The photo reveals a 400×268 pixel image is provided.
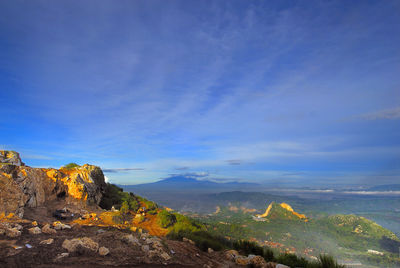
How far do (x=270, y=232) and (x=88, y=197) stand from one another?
288ft

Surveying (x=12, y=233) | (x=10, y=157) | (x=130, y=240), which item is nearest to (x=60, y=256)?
(x=130, y=240)

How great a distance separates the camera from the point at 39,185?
60.2ft

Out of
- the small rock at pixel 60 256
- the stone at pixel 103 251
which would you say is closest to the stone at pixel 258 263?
the stone at pixel 103 251

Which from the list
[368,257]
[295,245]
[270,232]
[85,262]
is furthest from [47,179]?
[368,257]

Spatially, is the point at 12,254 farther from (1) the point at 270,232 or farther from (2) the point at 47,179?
(1) the point at 270,232

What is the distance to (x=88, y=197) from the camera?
2219 centimetres

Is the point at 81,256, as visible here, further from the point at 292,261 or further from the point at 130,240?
the point at 292,261

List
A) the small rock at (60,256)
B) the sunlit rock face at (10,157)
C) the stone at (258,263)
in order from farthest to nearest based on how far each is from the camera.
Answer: the sunlit rock face at (10,157)
the stone at (258,263)
the small rock at (60,256)

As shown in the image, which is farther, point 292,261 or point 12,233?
point 292,261

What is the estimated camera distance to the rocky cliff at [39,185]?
14459 millimetres

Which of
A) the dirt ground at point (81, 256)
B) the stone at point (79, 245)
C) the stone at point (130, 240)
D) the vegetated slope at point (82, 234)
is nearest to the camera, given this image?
the dirt ground at point (81, 256)

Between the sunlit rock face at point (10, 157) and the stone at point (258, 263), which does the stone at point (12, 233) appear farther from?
the sunlit rock face at point (10, 157)

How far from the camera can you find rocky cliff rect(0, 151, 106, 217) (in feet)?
47.4

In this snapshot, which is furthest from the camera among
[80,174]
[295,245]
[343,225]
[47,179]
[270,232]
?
[343,225]
